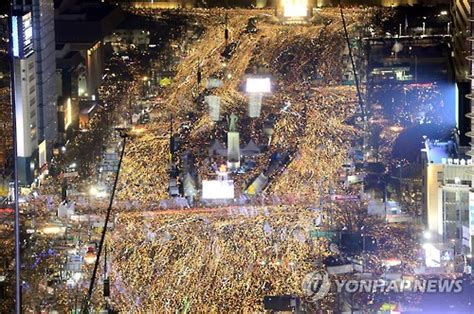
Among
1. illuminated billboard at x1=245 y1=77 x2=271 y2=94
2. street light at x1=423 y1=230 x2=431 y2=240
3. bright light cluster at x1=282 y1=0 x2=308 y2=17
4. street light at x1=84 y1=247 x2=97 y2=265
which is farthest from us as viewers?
bright light cluster at x1=282 y1=0 x2=308 y2=17

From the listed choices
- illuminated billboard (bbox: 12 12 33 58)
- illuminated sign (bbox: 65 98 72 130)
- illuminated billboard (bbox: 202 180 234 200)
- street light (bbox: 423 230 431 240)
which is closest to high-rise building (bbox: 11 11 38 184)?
illuminated billboard (bbox: 12 12 33 58)

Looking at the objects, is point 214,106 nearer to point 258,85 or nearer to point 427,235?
point 258,85

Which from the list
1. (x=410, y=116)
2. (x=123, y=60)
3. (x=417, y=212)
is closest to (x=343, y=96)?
(x=410, y=116)

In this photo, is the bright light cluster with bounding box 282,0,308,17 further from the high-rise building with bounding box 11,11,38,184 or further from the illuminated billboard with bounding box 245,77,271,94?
the high-rise building with bounding box 11,11,38,184

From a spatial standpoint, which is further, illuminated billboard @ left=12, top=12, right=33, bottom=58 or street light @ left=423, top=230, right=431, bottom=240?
illuminated billboard @ left=12, top=12, right=33, bottom=58

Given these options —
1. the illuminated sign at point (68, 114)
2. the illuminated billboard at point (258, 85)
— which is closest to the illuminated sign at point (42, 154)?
the illuminated sign at point (68, 114)

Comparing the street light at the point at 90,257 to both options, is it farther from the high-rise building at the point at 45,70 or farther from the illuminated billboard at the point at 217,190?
the high-rise building at the point at 45,70
